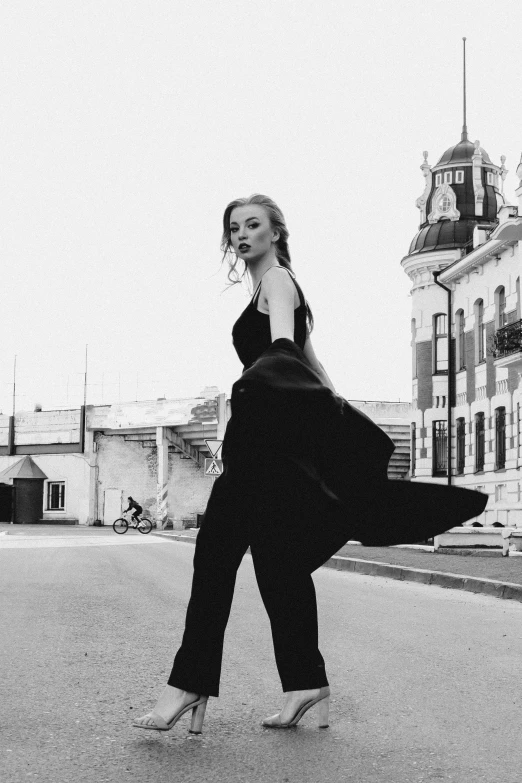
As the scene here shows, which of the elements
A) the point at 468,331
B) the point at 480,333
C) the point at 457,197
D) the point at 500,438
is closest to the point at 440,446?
the point at 468,331

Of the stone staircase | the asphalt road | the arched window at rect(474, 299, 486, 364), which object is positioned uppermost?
the arched window at rect(474, 299, 486, 364)

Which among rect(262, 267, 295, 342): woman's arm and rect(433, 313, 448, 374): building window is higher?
rect(433, 313, 448, 374): building window

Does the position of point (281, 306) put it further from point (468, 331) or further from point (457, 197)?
point (457, 197)

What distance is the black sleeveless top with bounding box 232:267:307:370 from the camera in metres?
4.18

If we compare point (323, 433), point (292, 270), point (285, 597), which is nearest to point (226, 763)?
point (285, 597)

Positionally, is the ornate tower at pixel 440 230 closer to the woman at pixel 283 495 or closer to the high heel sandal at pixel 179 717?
the woman at pixel 283 495

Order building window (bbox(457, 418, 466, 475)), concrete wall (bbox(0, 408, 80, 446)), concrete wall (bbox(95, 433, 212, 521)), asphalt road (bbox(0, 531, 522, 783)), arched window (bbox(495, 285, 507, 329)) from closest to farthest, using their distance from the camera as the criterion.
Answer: asphalt road (bbox(0, 531, 522, 783)), arched window (bbox(495, 285, 507, 329)), building window (bbox(457, 418, 466, 475)), concrete wall (bbox(95, 433, 212, 521)), concrete wall (bbox(0, 408, 80, 446))

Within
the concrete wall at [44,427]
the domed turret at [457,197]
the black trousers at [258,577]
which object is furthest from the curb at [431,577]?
the concrete wall at [44,427]

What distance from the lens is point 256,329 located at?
13.8ft

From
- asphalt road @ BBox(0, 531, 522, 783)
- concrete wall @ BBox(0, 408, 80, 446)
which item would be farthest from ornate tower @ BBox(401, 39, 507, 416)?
concrete wall @ BBox(0, 408, 80, 446)

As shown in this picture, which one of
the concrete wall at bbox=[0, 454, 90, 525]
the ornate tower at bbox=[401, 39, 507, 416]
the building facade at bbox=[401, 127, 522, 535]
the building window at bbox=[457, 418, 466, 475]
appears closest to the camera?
the building facade at bbox=[401, 127, 522, 535]

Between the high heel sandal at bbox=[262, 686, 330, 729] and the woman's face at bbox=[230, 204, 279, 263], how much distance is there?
164 centimetres

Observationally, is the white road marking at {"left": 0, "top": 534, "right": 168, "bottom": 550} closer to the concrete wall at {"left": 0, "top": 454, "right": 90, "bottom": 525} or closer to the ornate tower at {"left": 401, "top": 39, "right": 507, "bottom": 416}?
the ornate tower at {"left": 401, "top": 39, "right": 507, "bottom": 416}

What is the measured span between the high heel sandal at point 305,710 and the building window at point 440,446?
31324mm
